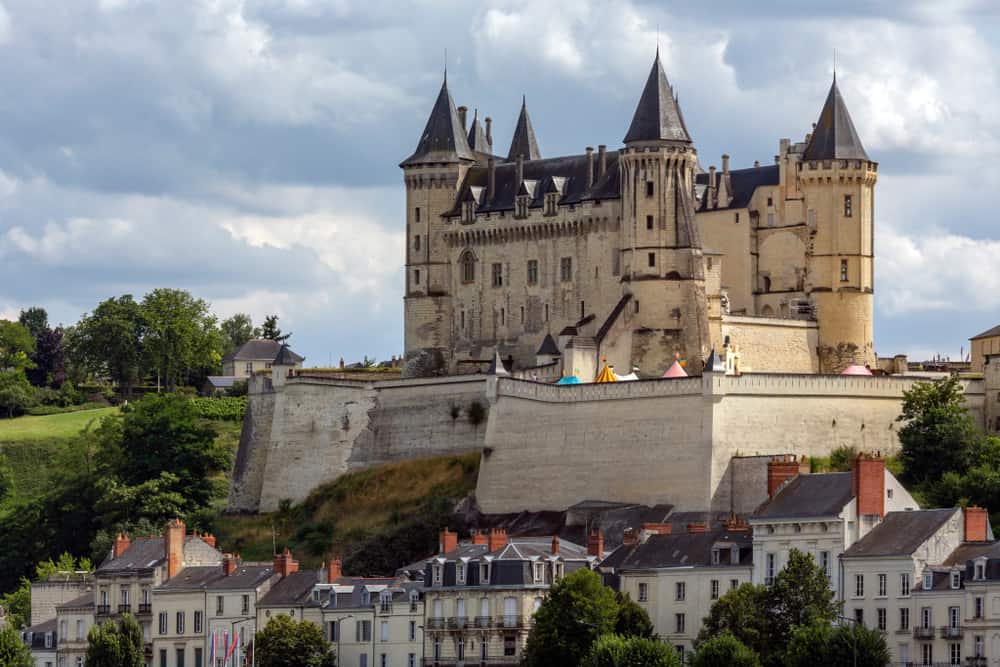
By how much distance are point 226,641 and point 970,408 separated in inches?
1188

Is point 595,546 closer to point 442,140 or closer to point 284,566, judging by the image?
point 284,566

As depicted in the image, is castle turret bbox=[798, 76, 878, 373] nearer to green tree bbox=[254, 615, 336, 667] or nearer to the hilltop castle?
the hilltop castle

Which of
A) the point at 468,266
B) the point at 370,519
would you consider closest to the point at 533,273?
the point at 468,266

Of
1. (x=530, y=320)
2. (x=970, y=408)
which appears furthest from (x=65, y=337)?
(x=970, y=408)

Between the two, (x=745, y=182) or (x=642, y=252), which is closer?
(x=642, y=252)

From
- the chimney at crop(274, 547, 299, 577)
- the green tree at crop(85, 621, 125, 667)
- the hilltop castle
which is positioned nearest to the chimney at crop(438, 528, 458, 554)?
the chimney at crop(274, 547, 299, 577)

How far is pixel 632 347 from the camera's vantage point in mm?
106062

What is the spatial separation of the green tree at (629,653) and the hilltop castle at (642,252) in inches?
1127

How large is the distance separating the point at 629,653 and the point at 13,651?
23.9m

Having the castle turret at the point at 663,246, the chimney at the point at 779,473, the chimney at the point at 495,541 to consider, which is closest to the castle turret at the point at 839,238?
the castle turret at the point at 663,246

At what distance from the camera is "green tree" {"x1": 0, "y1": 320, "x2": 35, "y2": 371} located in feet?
542

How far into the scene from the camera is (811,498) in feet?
269

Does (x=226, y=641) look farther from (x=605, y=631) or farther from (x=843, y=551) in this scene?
(x=843, y=551)

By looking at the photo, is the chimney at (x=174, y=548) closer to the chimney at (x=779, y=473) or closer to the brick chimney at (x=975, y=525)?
the chimney at (x=779, y=473)
